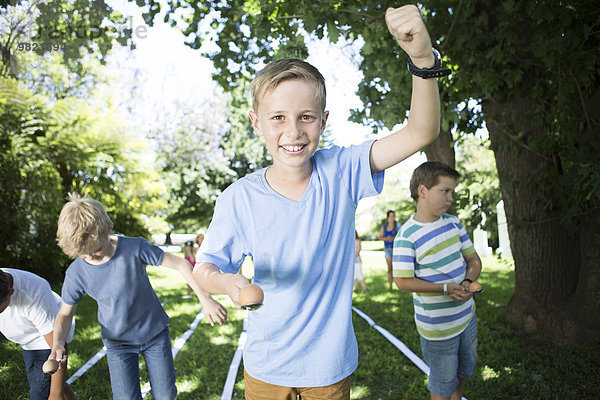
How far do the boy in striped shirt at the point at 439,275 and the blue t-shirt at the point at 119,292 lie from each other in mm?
1721

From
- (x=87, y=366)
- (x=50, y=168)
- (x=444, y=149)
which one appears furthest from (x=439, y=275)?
(x=50, y=168)

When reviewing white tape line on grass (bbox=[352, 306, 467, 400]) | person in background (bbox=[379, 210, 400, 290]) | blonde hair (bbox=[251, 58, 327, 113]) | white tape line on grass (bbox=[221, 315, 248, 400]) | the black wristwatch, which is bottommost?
white tape line on grass (bbox=[352, 306, 467, 400])

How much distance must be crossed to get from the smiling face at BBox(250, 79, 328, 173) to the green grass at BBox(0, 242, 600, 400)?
3.21 m

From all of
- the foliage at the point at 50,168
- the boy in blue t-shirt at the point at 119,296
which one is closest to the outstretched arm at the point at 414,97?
the boy in blue t-shirt at the point at 119,296

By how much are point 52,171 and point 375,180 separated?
447 inches

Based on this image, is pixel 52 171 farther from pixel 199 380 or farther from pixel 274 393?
pixel 274 393

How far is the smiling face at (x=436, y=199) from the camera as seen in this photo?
10.7 feet

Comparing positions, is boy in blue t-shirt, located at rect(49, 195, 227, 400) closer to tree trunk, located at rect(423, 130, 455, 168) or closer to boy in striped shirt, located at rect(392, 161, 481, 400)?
boy in striped shirt, located at rect(392, 161, 481, 400)

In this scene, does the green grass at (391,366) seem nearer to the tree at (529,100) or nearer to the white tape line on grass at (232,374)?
the white tape line on grass at (232,374)

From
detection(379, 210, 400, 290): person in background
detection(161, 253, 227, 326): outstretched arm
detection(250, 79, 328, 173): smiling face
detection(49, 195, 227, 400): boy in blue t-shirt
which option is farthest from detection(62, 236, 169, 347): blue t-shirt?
detection(379, 210, 400, 290): person in background

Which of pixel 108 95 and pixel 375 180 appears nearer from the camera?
pixel 375 180

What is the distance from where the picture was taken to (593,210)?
4.86 metres

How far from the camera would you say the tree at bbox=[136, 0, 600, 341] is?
452 centimetres

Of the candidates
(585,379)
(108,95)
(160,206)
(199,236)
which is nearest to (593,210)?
(585,379)
